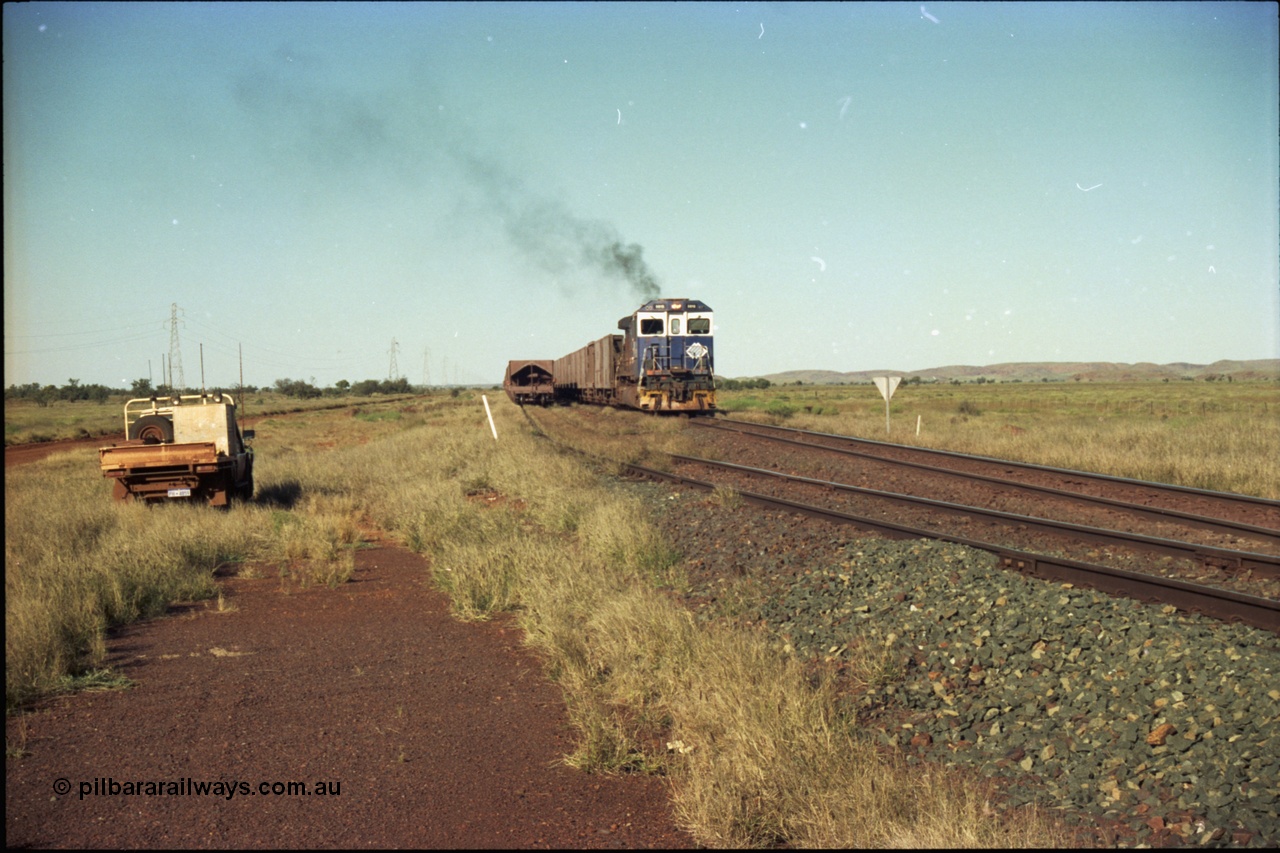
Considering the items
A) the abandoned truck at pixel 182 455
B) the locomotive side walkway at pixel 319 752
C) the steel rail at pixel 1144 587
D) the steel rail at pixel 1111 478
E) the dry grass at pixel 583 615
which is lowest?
the locomotive side walkway at pixel 319 752

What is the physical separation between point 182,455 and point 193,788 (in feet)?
29.2

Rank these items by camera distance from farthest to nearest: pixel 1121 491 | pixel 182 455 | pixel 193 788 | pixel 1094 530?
pixel 1121 491 → pixel 182 455 → pixel 1094 530 → pixel 193 788

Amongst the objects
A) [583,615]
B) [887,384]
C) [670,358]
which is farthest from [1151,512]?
[670,358]

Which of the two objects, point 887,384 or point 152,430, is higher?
point 887,384

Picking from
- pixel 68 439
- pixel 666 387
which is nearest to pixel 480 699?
pixel 666 387

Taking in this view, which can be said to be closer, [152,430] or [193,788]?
[193,788]

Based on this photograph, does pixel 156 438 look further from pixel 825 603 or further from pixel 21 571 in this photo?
pixel 825 603

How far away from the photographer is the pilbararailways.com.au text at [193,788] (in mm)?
4367

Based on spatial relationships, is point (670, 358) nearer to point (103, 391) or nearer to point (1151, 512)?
point (1151, 512)

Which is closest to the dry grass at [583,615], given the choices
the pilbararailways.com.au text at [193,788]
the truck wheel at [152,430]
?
the truck wheel at [152,430]

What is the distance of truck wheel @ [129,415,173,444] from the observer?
1298cm

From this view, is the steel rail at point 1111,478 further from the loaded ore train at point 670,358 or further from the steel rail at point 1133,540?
the loaded ore train at point 670,358

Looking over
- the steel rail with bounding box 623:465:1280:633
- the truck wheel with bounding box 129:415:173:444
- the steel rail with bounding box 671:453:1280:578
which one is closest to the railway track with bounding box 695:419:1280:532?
the steel rail with bounding box 671:453:1280:578

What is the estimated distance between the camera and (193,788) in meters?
4.43
